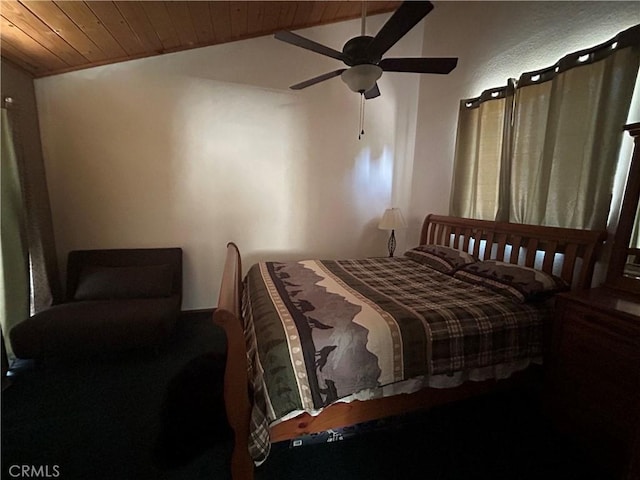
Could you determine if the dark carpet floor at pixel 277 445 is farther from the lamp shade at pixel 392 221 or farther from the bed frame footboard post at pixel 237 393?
the lamp shade at pixel 392 221

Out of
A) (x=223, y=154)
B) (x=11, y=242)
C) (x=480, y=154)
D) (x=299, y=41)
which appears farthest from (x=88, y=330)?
(x=480, y=154)

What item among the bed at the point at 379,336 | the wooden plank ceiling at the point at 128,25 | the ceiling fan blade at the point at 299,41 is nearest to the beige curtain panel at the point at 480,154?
the bed at the point at 379,336

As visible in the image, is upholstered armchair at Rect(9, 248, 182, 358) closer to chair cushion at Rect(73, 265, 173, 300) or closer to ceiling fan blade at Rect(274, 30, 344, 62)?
chair cushion at Rect(73, 265, 173, 300)

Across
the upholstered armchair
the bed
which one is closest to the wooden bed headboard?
the bed

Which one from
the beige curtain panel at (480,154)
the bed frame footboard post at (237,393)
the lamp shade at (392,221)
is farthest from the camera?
the lamp shade at (392,221)

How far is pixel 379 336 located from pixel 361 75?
1.51m

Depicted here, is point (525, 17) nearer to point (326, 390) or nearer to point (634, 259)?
point (634, 259)

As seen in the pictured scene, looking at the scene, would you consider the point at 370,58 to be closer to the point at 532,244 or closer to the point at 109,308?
the point at 532,244

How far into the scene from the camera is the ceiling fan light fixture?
1.67 meters

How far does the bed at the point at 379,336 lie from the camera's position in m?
1.19

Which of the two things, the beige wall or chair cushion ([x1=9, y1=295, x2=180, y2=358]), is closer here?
chair cushion ([x1=9, y1=295, x2=180, y2=358])

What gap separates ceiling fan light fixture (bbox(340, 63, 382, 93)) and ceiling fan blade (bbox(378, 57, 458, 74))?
0.11 metres

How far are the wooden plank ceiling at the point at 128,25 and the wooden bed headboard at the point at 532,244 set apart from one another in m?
2.49

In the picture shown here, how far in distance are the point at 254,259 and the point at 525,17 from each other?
10.7ft
